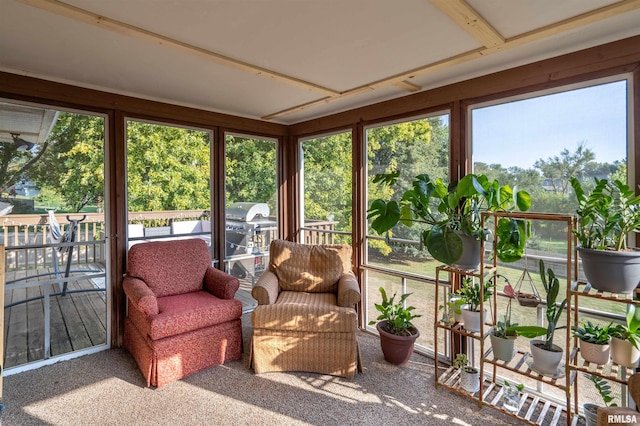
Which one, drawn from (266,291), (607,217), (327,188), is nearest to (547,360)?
(607,217)

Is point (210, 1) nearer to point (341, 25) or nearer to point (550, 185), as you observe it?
point (341, 25)

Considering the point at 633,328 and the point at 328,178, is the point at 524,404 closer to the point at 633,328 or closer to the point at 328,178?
the point at 633,328

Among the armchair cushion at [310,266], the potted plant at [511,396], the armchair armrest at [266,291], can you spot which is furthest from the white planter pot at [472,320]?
the armchair armrest at [266,291]

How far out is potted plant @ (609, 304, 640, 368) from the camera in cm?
161

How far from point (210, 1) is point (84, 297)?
9.15 ft

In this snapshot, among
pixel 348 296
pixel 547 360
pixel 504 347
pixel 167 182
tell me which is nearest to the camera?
pixel 547 360

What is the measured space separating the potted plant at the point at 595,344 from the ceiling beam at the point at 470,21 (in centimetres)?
177

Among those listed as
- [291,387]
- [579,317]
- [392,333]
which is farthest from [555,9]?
[291,387]

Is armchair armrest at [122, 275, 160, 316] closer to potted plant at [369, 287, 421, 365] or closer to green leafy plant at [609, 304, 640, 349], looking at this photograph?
potted plant at [369, 287, 421, 365]

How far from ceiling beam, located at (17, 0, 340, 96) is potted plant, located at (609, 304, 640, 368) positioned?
8.60ft

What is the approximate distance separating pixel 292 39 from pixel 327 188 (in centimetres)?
211

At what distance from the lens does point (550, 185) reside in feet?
7.19

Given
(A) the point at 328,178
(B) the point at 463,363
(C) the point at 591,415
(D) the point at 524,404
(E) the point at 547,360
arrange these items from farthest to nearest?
1. (A) the point at 328,178
2. (B) the point at 463,363
3. (D) the point at 524,404
4. (E) the point at 547,360
5. (C) the point at 591,415

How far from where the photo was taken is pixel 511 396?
211 cm
